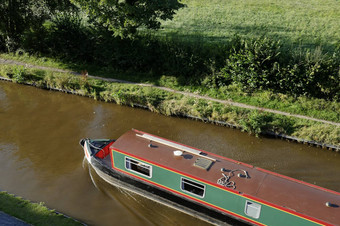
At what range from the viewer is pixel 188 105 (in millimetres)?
15594

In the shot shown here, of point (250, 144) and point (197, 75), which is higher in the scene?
point (197, 75)

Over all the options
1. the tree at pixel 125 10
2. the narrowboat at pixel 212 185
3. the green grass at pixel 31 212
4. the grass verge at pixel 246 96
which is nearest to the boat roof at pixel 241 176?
the narrowboat at pixel 212 185

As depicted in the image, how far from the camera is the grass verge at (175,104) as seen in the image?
44.9 ft

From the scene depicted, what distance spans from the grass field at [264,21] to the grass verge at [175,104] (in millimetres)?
7281

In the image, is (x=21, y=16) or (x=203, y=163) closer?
(x=203, y=163)

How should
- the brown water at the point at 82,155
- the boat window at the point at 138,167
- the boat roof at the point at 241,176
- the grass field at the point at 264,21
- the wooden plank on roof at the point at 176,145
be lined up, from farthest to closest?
1. the grass field at the point at 264,21
2. the brown water at the point at 82,155
3. the boat window at the point at 138,167
4. the wooden plank on roof at the point at 176,145
5. the boat roof at the point at 241,176

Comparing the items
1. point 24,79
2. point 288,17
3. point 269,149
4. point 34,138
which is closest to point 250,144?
point 269,149

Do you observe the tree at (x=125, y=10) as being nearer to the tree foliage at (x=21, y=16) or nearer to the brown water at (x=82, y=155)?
the brown water at (x=82, y=155)

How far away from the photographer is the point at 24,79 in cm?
1920

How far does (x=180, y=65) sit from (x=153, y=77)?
5.90 feet

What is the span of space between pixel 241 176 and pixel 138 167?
11.4 ft

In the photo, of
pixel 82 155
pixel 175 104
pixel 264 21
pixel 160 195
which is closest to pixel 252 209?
pixel 160 195

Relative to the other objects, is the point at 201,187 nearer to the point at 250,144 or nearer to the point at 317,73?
the point at 250,144

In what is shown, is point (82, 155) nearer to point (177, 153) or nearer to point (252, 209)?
point (177, 153)
